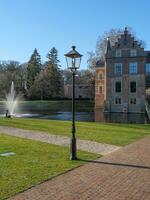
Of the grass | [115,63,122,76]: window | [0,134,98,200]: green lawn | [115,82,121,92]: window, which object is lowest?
[0,134,98,200]: green lawn

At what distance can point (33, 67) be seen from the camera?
8994 cm

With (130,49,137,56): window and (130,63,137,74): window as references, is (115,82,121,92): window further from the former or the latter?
(130,49,137,56): window

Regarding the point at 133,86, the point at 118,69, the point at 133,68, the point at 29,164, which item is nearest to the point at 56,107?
the point at 118,69

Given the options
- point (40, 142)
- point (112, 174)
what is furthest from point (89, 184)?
point (40, 142)

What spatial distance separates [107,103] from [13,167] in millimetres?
44601

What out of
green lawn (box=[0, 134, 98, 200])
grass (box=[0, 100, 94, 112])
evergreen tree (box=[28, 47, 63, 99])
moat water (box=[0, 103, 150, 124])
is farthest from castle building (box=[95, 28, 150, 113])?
green lawn (box=[0, 134, 98, 200])

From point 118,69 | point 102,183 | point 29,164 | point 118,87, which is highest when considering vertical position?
point 118,69

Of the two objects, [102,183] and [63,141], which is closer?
[102,183]

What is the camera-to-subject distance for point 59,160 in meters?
9.02

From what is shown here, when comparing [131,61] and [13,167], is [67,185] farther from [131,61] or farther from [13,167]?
[131,61]

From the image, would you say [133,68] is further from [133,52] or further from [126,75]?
[133,52]

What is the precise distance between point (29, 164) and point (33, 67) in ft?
272

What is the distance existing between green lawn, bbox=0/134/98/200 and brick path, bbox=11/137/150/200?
0.99ft

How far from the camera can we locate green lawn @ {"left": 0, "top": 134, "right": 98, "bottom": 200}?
6.63 metres
